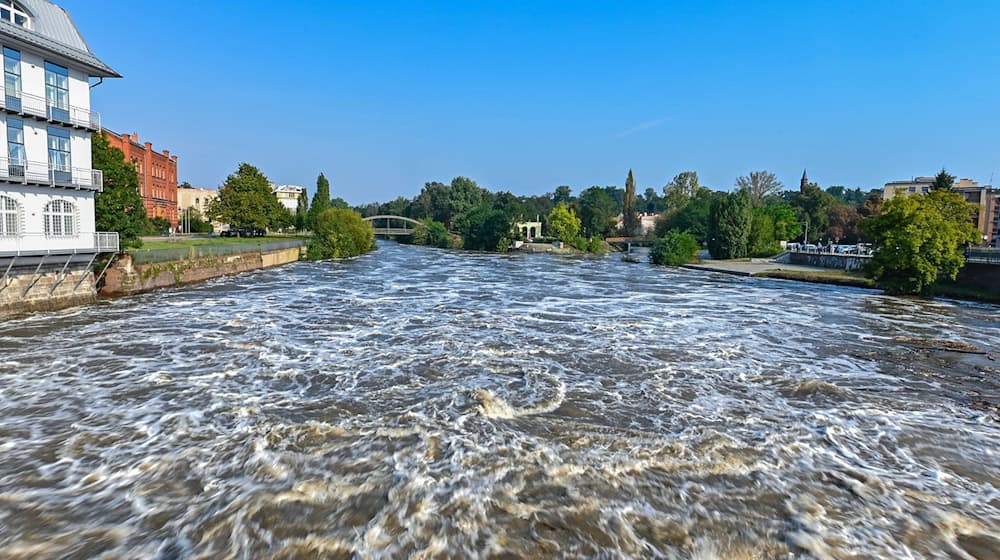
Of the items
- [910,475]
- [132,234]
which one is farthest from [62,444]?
[132,234]

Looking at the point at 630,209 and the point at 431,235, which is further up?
the point at 630,209

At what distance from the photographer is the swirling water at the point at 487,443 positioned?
666cm

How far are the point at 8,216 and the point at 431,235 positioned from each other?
77.4 meters

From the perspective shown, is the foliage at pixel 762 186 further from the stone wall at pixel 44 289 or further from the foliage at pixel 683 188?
the stone wall at pixel 44 289

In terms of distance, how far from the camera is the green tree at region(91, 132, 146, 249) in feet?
86.0

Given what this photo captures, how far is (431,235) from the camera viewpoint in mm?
96938

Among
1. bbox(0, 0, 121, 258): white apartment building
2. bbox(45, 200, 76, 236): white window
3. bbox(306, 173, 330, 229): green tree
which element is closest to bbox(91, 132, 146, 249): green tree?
bbox(0, 0, 121, 258): white apartment building

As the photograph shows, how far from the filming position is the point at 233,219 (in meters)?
56.5

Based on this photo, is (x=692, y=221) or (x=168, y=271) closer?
(x=168, y=271)

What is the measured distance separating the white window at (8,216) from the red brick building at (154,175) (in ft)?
114

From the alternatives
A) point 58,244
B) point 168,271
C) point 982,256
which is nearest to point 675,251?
point 982,256

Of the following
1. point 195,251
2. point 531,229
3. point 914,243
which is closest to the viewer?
point 914,243

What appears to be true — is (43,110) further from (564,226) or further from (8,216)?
(564,226)

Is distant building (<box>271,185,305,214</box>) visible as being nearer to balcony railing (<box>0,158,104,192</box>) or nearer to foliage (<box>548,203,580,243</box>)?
foliage (<box>548,203,580,243</box>)
